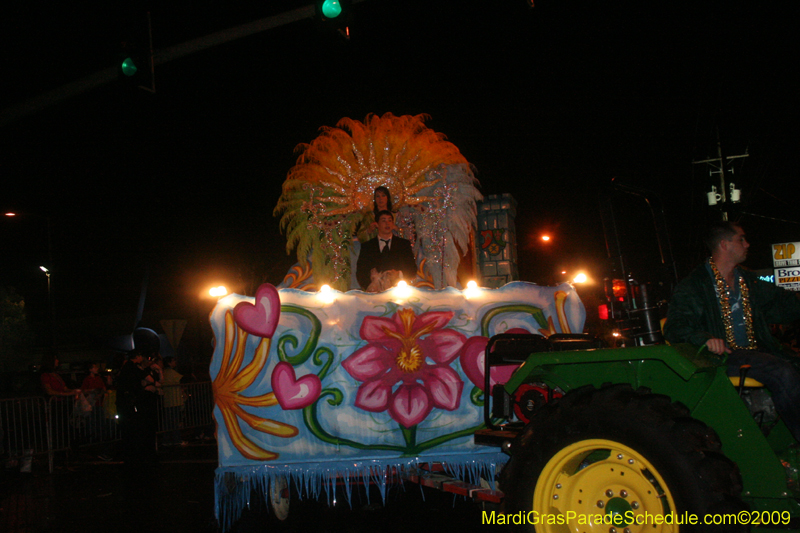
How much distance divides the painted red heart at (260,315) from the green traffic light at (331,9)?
4.13 m

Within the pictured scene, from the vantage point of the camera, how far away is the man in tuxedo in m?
5.66

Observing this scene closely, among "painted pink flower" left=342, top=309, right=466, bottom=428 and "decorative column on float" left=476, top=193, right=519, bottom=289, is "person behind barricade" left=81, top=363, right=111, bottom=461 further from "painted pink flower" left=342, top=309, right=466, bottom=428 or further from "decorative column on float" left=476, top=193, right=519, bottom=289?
"painted pink flower" left=342, top=309, right=466, bottom=428

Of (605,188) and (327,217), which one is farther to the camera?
(327,217)

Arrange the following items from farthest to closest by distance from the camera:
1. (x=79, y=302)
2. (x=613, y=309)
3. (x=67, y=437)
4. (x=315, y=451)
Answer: (x=79, y=302) → (x=67, y=437) → (x=315, y=451) → (x=613, y=309)

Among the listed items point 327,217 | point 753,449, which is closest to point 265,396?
point 327,217

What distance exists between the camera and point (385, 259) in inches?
225

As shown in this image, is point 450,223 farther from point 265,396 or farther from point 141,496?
point 141,496

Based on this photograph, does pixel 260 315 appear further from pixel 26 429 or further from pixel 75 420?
pixel 26 429

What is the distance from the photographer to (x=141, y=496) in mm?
6180

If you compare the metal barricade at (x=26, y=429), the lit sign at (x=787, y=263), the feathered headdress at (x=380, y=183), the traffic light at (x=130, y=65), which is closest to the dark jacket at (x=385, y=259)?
the feathered headdress at (x=380, y=183)

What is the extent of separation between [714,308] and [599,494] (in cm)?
149

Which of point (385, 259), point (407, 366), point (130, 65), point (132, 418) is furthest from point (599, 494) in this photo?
point (132, 418)

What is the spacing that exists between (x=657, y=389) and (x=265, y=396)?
259 centimetres

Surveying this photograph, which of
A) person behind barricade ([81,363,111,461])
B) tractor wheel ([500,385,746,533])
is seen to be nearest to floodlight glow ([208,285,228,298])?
tractor wheel ([500,385,746,533])
